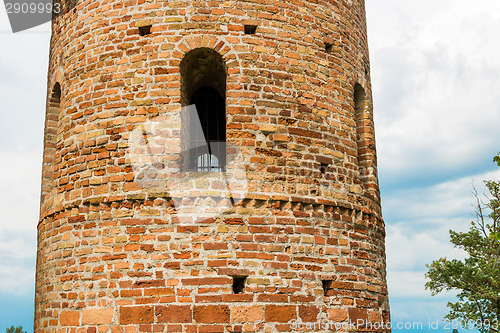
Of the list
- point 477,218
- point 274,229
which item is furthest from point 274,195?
point 477,218

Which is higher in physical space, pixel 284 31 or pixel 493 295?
pixel 284 31

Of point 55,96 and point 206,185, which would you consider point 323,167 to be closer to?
point 206,185

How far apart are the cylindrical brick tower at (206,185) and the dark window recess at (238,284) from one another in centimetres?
2

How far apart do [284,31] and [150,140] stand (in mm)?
2132

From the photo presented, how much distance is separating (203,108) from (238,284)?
2.83 metres

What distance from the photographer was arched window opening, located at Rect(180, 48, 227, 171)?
6070 mm

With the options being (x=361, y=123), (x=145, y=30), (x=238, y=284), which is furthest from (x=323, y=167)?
(x=145, y=30)

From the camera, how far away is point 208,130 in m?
7.25

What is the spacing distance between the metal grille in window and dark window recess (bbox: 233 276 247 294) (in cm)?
214

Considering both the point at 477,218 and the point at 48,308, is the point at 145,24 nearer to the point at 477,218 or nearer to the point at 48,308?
the point at 48,308

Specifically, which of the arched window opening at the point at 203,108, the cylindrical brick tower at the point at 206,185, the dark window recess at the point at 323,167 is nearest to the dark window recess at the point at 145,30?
the cylindrical brick tower at the point at 206,185

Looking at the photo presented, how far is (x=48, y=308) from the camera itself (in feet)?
19.7

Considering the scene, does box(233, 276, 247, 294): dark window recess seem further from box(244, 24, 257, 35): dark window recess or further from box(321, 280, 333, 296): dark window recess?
box(244, 24, 257, 35): dark window recess

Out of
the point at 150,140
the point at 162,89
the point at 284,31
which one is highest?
the point at 284,31
